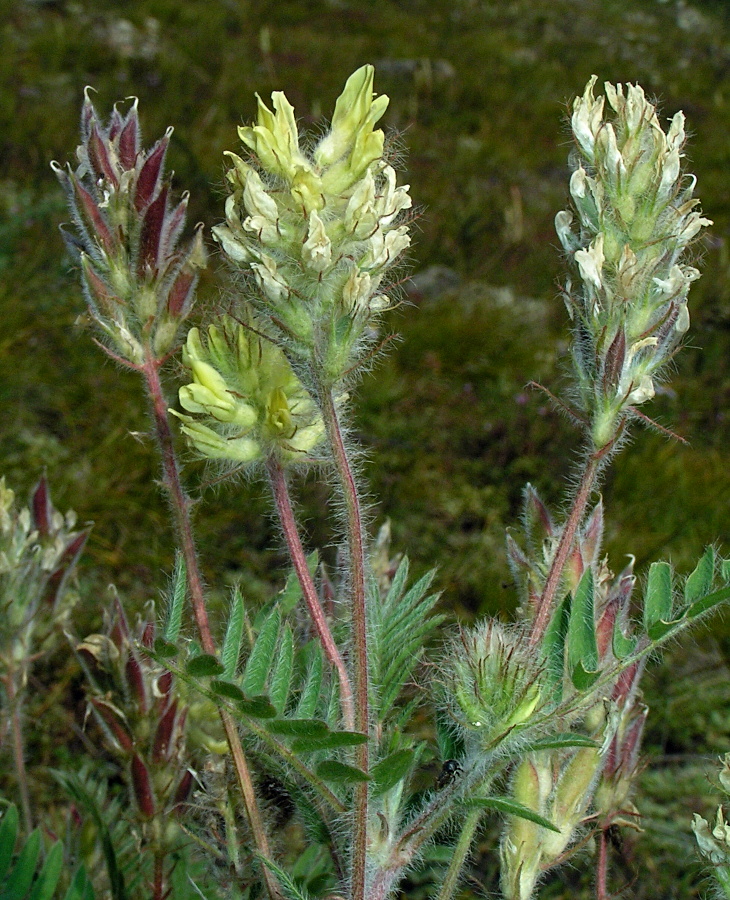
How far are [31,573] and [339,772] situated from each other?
0.96 metres

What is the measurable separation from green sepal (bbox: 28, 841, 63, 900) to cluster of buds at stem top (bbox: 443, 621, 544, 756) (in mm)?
691

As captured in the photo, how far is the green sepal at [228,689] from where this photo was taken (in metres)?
0.99

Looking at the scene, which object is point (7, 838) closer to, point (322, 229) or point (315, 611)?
point (315, 611)

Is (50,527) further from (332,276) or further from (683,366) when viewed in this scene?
(683,366)

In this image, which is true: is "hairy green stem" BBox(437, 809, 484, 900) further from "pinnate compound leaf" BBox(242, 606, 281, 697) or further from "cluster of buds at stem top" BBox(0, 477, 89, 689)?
"cluster of buds at stem top" BBox(0, 477, 89, 689)

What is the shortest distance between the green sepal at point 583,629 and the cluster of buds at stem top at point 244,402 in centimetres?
39

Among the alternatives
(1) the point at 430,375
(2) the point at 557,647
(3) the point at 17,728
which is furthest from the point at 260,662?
(1) the point at 430,375

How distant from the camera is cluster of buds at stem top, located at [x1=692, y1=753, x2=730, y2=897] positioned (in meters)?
1.17

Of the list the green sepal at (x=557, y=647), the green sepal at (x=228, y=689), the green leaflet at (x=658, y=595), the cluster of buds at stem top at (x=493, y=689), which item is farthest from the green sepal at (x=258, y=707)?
the green leaflet at (x=658, y=595)

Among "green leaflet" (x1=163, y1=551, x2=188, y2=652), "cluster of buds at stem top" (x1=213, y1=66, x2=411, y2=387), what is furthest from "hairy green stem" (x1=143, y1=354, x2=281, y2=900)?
"cluster of buds at stem top" (x1=213, y1=66, x2=411, y2=387)

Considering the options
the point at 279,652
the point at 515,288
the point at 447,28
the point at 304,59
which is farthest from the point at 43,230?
the point at 447,28

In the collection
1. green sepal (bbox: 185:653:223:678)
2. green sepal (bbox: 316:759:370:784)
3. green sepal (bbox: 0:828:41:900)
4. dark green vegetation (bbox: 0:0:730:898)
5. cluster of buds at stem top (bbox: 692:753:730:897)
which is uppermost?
green sepal (bbox: 185:653:223:678)

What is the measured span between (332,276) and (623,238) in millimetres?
360

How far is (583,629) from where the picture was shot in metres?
1.13
